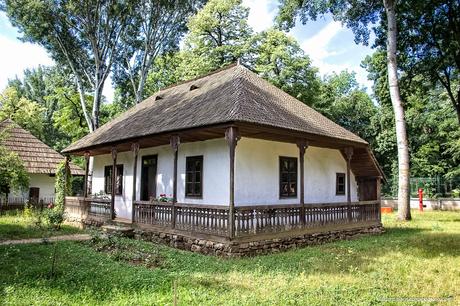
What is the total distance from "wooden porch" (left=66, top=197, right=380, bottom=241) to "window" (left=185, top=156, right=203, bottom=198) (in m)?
1.39

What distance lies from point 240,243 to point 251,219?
75 cm

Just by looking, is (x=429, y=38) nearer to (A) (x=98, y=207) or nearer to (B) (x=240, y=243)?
(B) (x=240, y=243)

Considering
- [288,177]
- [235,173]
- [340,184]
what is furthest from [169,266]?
[340,184]

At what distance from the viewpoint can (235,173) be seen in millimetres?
12000

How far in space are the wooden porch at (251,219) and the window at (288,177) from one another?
4.72ft

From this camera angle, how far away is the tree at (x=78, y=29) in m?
22.8

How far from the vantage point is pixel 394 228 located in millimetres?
16734

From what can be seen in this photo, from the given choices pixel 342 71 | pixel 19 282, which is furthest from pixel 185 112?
pixel 342 71

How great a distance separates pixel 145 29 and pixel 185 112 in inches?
611

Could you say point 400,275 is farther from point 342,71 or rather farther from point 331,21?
point 342,71

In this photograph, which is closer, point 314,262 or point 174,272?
point 174,272

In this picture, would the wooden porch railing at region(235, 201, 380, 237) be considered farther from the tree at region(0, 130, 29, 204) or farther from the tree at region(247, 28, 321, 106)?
the tree at region(247, 28, 321, 106)

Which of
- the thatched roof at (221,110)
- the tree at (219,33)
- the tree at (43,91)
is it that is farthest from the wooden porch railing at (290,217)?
the tree at (43,91)

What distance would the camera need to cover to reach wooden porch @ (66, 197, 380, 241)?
10195 mm
